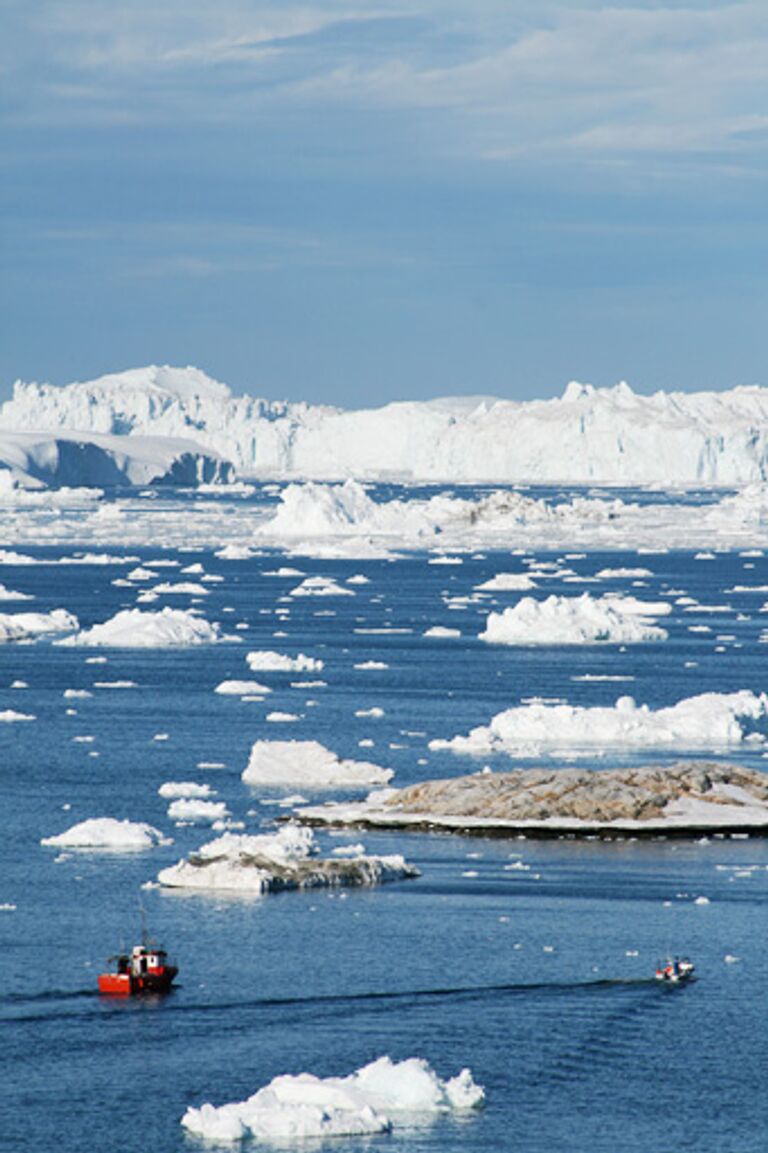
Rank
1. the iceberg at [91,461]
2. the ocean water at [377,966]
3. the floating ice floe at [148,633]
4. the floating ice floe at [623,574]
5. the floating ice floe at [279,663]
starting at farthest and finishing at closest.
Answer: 1. the iceberg at [91,461]
2. the floating ice floe at [623,574]
3. the floating ice floe at [148,633]
4. the floating ice floe at [279,663]
5. the ocean water at [377,966]

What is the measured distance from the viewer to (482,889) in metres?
32.4

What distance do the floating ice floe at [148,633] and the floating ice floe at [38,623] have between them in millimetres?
2277

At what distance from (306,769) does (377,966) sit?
45.4 feet

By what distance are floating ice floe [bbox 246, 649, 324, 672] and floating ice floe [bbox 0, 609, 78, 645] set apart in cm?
1206

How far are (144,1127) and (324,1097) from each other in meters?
1.80

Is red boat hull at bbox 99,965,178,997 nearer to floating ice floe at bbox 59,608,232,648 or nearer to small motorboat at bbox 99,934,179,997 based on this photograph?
small motorboat at bbox 99,934,179,997

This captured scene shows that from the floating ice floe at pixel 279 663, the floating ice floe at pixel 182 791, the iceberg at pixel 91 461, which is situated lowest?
the floating ice floe at pixel 182 791

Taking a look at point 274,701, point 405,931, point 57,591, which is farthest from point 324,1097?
point 57,591

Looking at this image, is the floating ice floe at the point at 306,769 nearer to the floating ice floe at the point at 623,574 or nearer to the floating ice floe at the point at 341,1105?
the floating ice floe at the point at 341,1105

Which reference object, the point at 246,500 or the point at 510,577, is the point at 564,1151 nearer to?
the point at 510,577

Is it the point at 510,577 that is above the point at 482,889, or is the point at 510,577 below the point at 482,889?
above

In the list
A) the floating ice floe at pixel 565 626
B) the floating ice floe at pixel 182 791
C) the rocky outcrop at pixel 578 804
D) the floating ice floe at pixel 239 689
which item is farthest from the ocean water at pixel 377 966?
the floating ice floe at pixel 565 626

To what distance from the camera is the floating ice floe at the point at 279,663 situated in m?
60.4

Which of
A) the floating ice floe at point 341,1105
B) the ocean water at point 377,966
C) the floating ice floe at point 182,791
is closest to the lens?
the floating ice floe at point 341,1105
